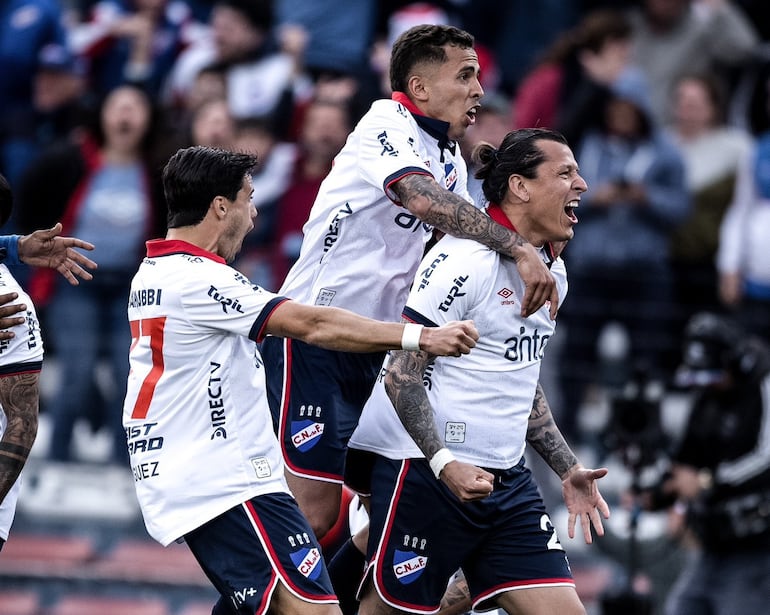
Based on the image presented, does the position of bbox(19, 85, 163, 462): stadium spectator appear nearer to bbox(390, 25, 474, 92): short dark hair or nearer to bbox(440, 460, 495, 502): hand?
bbox(390, 25, 474, 92): short dark hair

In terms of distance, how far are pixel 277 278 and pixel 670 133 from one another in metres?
3.27

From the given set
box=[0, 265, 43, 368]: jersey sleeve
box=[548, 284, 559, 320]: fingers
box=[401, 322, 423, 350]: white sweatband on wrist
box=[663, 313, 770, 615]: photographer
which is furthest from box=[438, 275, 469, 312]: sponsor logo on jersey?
box=[663, 313, 770, 615]: photographer

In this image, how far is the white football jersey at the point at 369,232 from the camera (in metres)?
7.19

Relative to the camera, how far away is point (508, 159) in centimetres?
697

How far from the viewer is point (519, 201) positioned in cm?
693

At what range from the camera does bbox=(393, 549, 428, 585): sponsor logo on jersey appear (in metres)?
6.95

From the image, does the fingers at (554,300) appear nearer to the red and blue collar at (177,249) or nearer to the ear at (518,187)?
the ear at (518,187)

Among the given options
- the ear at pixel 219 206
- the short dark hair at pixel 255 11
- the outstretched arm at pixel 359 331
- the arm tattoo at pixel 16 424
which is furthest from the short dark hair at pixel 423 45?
the short dark hair at pixel 255 11

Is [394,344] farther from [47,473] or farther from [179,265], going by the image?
[47,473]

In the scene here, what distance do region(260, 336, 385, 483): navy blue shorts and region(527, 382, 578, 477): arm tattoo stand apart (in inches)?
29.2

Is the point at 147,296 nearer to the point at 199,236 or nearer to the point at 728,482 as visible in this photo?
the point at 199,236

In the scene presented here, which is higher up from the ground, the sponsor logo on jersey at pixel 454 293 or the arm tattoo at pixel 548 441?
the sponsor logo on jersey at pixel 454 293

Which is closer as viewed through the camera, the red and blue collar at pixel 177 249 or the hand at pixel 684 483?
the red and blue collar at pixel 177 249

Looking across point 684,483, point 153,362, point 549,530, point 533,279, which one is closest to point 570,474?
point 549,530
